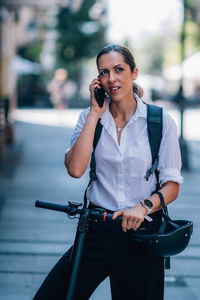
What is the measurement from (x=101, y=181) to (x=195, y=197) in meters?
5.60

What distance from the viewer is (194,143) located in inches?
601

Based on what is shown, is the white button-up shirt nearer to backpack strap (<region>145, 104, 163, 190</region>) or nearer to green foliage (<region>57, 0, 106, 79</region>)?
backpack strap (<region>145, 104, 163, 190</region>)

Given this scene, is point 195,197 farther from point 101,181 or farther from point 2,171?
point 101,181

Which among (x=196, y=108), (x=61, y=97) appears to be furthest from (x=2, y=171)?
(x=196, y=108)

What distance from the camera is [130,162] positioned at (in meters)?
2.36

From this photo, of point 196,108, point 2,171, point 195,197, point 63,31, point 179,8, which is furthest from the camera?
point 63,31

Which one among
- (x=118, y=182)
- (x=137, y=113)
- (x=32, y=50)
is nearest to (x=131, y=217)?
(x=118, y=182)

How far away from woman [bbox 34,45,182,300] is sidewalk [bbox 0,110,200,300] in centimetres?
174

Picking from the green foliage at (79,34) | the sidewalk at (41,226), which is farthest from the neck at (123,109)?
the green foliage at (79,34)

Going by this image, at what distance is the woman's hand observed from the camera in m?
2.21

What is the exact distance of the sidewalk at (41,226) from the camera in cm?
427

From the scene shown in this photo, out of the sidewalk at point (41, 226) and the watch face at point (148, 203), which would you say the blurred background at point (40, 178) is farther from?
the watch face at point (148, 203)

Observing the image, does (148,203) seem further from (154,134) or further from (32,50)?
(32,50)

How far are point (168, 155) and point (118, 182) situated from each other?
26 cm
